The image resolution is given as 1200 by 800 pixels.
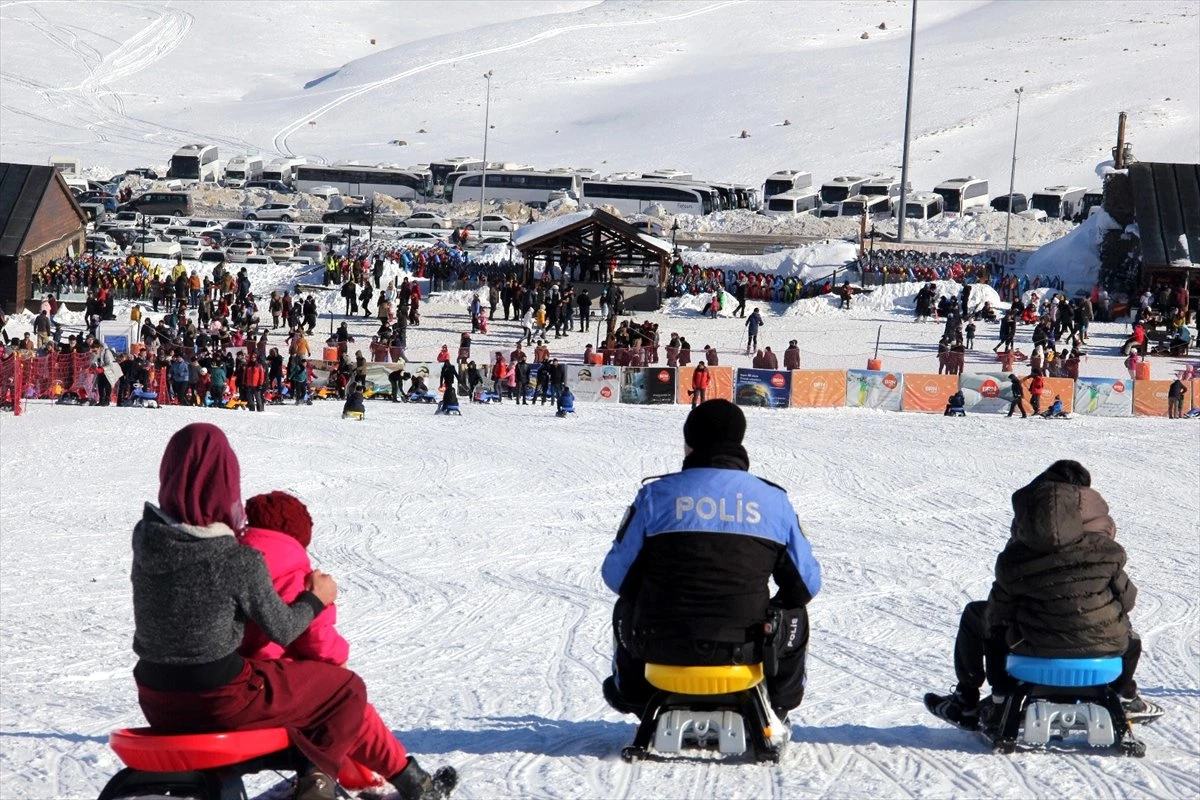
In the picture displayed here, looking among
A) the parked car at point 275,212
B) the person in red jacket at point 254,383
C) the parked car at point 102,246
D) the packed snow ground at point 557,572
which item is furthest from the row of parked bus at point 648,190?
the person in red jacket at point 254,383

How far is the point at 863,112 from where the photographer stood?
85688mm

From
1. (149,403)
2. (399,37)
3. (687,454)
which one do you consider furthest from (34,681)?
(399,37)

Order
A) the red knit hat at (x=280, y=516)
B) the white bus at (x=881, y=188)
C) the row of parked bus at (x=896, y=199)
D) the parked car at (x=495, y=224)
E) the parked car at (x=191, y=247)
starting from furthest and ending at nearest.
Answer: the white bus at (x=881, y=188) < the row of parked bus at (x=896, y=199) < the parked car at (x=495, y=224) < the parked car at (x=191, y=247) < the red knit hat at (x=280, y=516)

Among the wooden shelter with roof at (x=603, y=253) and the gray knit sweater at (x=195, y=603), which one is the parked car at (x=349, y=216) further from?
the gray knit sweater at (x=195, y=603)

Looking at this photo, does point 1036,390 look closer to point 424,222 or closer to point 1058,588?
point 1058,588

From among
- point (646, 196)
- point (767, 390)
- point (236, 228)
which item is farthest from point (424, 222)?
point (767, 390)

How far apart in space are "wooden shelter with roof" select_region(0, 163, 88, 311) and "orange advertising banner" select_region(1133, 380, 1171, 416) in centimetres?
2476

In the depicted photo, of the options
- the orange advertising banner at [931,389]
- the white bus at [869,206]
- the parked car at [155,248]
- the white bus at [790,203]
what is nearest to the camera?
the orange advertising banner at [931,389]

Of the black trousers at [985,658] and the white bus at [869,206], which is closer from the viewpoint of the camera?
the black trousers at [985,658]

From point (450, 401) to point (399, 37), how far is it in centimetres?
10736

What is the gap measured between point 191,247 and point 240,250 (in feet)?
6.74

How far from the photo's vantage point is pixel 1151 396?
2375 centimetres

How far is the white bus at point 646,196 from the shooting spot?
63.9 meters

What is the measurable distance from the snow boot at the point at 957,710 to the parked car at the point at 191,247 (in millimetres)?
40055
